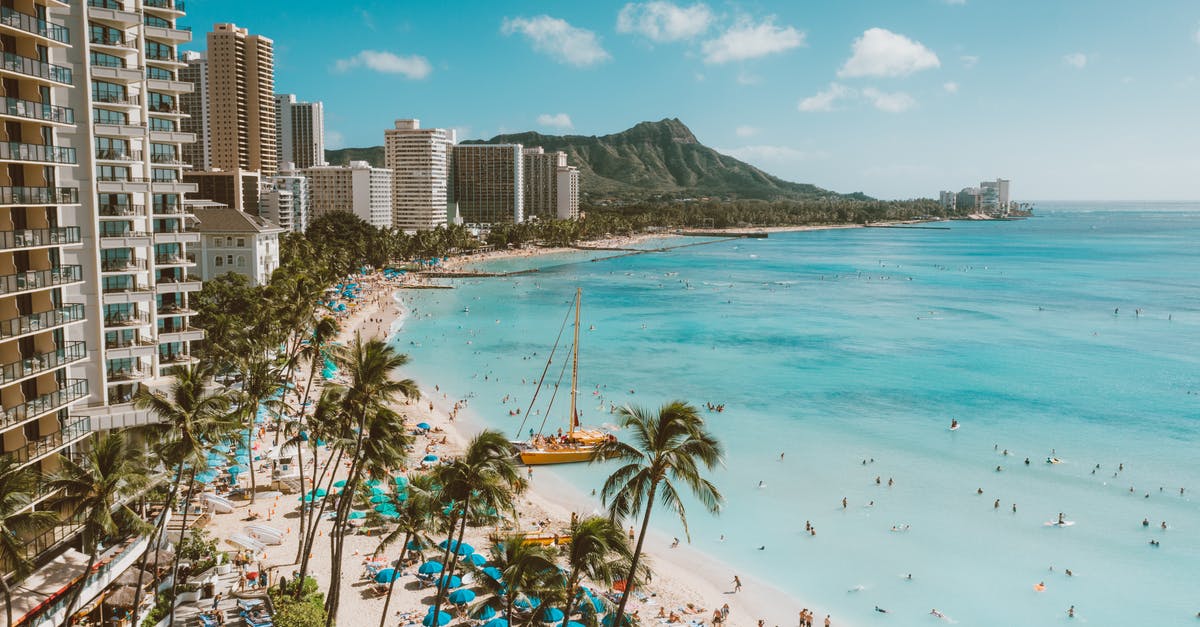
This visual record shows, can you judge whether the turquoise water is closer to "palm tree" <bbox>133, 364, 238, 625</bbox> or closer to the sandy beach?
the sandy beach

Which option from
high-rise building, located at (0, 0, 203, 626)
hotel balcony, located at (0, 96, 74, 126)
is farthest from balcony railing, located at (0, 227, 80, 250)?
hotel balcony, located at (0, 96, 74, 126)

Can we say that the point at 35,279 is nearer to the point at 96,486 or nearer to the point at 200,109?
the point at 96,486

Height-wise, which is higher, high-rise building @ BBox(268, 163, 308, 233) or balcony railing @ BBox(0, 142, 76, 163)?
high-rise building @ BBox(268, 163, 308, 233)

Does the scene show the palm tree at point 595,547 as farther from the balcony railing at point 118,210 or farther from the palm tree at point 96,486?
the balcony railing at point 118,210

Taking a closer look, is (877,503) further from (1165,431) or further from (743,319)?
(743,319)

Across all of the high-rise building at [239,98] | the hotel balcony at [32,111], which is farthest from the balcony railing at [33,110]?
the high-rise building at [239,98]

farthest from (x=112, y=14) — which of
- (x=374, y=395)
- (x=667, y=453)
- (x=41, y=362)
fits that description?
(x=667, y=453)

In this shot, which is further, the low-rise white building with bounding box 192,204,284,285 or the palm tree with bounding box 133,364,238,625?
the low-rise white building with bounding box 192,204,284,285

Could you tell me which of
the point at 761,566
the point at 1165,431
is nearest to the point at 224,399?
the point at 761,566
